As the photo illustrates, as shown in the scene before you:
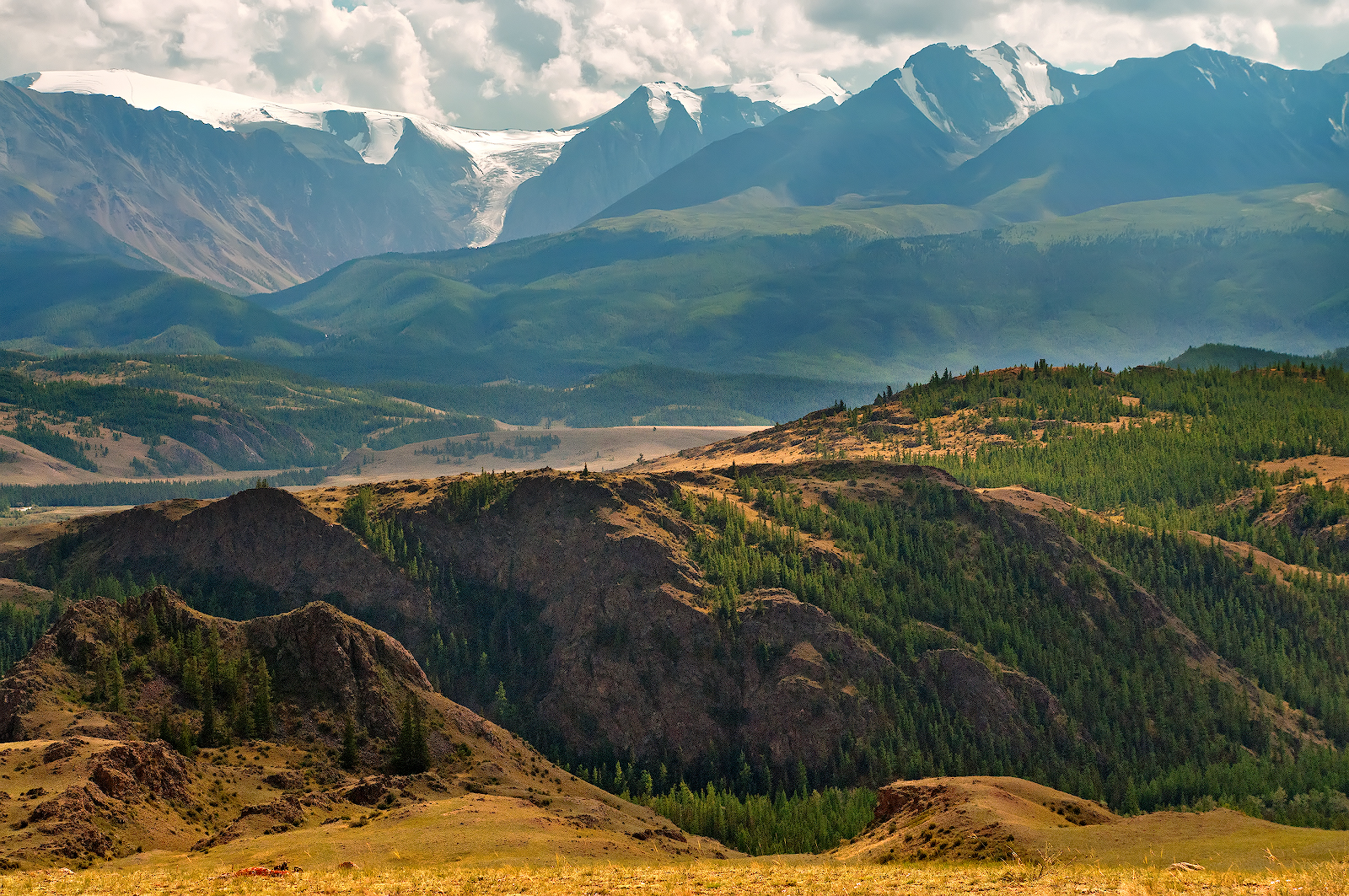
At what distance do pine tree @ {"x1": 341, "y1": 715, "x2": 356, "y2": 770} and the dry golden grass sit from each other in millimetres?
37220

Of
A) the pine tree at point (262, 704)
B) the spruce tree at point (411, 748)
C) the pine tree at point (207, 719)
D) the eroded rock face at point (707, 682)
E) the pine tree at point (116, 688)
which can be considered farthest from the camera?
the eroded rock face at point (707, 682)

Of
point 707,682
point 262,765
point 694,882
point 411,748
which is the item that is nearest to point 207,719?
point 262,765

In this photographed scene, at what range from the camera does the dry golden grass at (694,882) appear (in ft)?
254

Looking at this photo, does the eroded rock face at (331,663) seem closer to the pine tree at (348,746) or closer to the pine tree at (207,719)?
the pine tree at (348,746)

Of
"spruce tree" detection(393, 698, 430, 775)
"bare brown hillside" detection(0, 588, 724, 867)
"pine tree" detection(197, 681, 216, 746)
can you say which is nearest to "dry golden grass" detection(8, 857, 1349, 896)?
"bare brown hillside" detection(0, 588, 724, 867)

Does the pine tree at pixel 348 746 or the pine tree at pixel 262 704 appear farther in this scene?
the pine tree at pixel 348 746

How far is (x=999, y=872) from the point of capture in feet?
290

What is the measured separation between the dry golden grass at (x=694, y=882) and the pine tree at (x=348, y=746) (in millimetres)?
37220

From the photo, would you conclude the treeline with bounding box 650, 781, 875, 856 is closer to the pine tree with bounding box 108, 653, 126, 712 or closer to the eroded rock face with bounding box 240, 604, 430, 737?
the eroded rock face with bounding box 240, 604, 430, 737

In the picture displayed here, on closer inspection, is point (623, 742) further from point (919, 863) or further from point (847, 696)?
point (919, 863)

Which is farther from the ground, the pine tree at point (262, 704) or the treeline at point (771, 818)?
the pine tree at point (262, 704)

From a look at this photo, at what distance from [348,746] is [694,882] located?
53076 mm

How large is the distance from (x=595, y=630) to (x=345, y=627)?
60050 mm

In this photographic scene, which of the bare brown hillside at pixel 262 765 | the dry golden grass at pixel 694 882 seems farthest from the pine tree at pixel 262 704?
the dry golden grass at pixel 694 882
